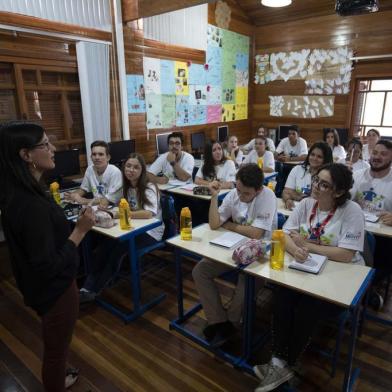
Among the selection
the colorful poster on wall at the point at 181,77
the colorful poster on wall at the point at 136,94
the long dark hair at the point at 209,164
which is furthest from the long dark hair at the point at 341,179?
the colorful poster on wall at the point at 181,77

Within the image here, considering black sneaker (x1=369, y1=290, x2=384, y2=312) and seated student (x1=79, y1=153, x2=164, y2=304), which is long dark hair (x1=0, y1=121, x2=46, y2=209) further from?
black sneaker (x1=369, y1=290, x2=384, y2=312)

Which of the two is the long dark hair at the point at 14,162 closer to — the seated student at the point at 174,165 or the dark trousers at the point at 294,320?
the dark trousers at the point at 294,320

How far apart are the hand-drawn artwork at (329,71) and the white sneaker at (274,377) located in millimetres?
5880

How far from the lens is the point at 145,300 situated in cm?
276

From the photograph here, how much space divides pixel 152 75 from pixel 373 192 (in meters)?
3.68

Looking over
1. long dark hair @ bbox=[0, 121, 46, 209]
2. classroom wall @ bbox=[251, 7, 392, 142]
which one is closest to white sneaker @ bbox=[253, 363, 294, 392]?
long dark hair @ bbox=[0, 121, 46, 209]

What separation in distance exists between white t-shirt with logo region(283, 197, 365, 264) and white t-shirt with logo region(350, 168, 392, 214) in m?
0.85

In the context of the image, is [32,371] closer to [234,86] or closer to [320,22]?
[234,86]

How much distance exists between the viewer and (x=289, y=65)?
675cm

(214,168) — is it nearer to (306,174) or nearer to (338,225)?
(306,174)

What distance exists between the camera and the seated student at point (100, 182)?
299 cm

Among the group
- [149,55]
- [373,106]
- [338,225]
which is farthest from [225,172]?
[373,106]

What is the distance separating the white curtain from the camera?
4.07 m

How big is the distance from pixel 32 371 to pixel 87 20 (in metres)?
3.90
